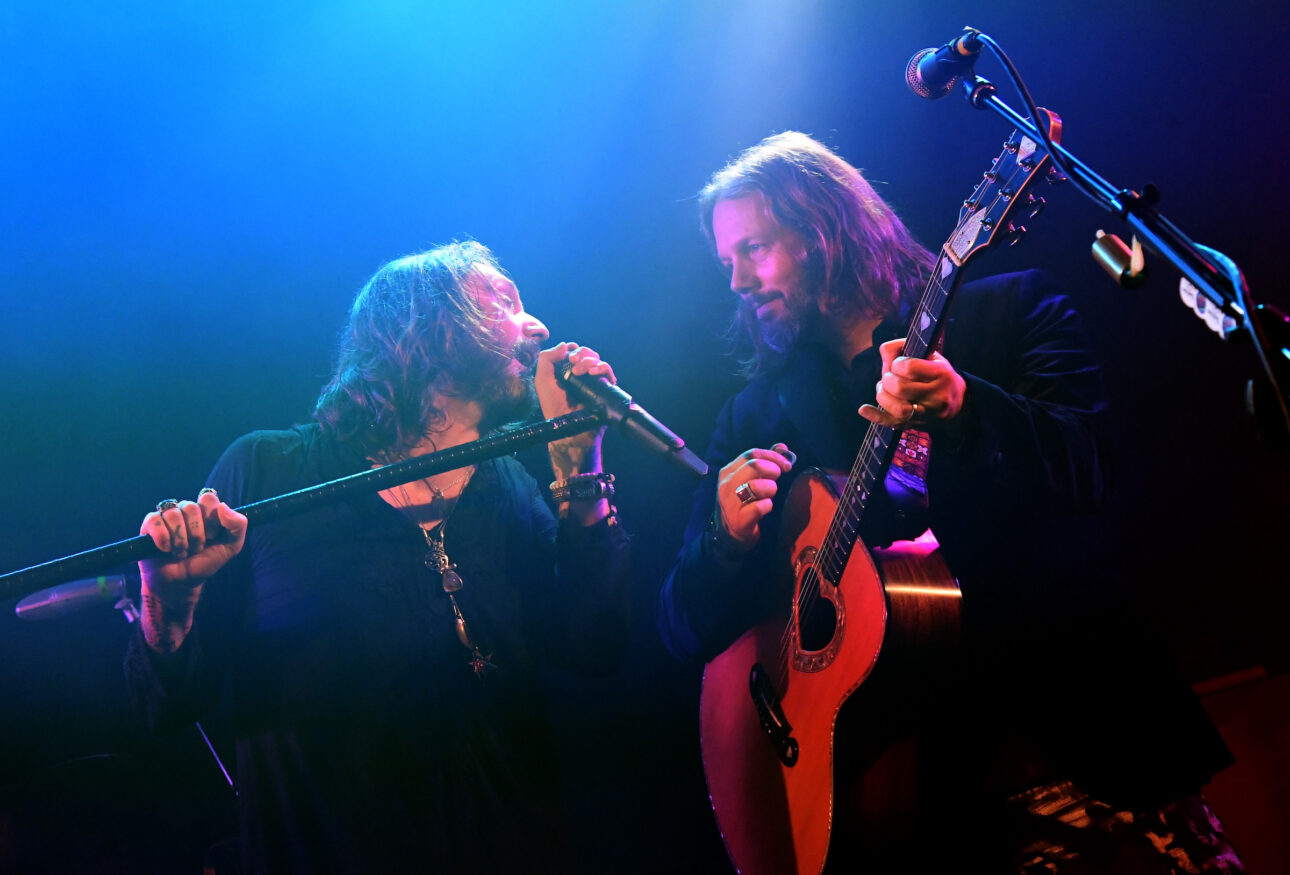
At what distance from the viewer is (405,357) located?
2447 millimetres

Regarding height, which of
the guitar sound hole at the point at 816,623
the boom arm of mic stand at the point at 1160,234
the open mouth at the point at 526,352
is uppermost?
the open mouth at the point at 526,352

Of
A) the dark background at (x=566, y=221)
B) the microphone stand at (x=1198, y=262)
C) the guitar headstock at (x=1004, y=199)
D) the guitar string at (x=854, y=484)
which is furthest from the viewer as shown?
the dark background at (x=566, y=221)

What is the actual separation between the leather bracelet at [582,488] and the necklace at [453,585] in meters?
0.39

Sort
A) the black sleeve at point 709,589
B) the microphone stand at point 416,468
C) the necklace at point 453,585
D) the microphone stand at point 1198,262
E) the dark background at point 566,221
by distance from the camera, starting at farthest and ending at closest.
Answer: the dark background at point 566,221, the black sleeve at point 709,589, the necklace at point 453,585, the microphone stand at point 416,468, the microphone stand at point 1198,262

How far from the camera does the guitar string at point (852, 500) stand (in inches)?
62.1

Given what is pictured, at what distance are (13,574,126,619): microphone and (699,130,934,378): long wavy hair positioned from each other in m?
2.13

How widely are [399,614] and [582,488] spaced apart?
2.15 ft

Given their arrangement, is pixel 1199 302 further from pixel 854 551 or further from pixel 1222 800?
pixel 1222 800

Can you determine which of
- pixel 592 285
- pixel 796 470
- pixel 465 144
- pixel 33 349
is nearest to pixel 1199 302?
pixel 796 470

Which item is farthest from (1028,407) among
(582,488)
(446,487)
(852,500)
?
(446,487)

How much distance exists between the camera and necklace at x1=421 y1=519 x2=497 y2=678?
2092 millimetres

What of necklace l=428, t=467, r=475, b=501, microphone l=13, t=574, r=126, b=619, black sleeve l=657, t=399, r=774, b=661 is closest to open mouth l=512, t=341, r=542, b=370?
necklace l=428, t=467, r=475, b=501

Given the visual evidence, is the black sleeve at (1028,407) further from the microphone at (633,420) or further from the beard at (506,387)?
the beard at (506,387)

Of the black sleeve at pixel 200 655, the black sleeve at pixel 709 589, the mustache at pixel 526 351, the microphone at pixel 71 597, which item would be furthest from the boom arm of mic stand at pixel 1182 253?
the microphone at pixel 71 597
